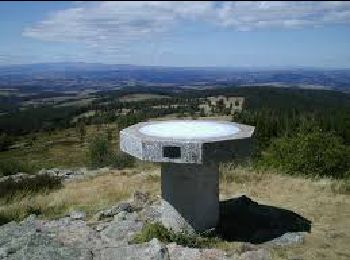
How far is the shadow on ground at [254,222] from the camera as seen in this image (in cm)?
1038

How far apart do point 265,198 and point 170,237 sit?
16.1 ft

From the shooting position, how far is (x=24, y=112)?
396ft

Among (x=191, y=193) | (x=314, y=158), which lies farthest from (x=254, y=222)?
(x=314, y=158)

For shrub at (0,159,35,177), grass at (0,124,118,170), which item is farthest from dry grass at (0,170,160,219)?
grass at (0,124,118,170)

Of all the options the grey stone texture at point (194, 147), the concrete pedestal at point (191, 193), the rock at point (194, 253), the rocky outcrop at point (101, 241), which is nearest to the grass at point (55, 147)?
the rocky outcrop at point (101, 241)

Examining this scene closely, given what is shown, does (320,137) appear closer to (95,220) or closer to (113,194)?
(113,194)

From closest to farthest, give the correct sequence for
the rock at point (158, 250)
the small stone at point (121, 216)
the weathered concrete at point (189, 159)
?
the rock at point (158, 250)
the weathered concrete at point (189, 159)
the small stone at point (121, 216)

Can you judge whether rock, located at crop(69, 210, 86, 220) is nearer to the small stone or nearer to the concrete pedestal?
the small stone

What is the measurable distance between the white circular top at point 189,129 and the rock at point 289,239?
7.97 feet

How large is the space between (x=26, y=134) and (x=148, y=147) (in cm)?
11521

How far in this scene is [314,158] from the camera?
848 inches

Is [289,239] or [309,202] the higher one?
[289,239]

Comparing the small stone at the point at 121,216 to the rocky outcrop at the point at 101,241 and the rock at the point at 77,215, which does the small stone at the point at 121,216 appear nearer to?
the rocky outcrop at the point at 101,241

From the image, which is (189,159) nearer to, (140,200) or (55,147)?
(140,200)
